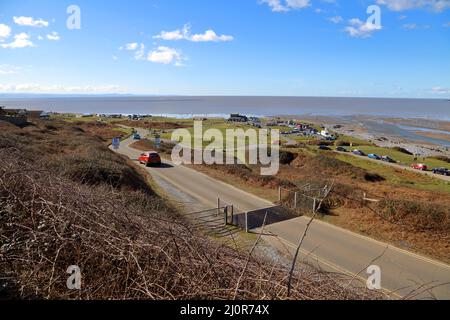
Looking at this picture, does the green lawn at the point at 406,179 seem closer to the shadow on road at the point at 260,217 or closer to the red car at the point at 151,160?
the shadow on road at the point at 260,217

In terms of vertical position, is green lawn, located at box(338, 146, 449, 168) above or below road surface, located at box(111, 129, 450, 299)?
below

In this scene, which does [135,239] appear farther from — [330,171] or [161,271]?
[330,171]

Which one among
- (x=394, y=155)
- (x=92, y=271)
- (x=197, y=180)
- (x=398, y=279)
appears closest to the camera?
(x=92, y=271)

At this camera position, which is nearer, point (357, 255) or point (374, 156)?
point (357, 255)

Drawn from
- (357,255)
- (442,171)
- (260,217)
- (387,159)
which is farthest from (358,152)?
(357,255)

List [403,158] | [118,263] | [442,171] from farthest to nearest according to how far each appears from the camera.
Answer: [403,158] < [442,171] < [118,263]

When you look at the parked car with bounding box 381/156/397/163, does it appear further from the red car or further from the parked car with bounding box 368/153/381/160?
the red car

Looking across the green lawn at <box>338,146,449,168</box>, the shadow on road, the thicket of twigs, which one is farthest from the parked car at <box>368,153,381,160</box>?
the thicket of twigs

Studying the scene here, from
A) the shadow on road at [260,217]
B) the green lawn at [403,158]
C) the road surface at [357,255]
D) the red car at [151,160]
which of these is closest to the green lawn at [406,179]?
the green lawn at [403,158]

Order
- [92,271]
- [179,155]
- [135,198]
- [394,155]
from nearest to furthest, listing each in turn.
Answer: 1. [92,271]
2. [135,198]
3. [179,155]
4. [394,155]

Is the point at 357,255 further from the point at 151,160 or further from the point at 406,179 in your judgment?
the point at 406,179
